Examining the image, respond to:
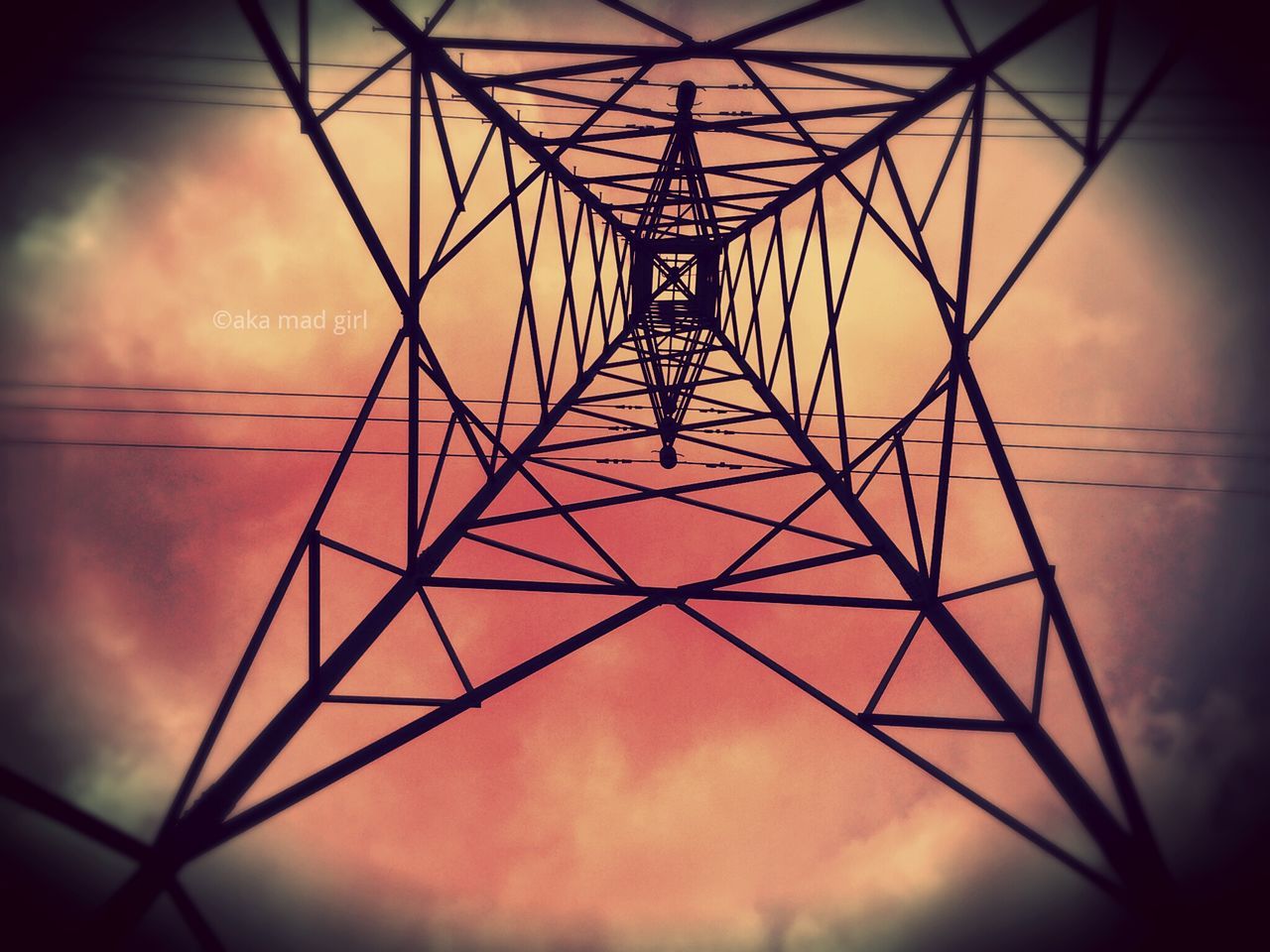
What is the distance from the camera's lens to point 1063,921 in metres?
8.53

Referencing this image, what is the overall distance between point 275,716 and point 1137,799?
659 centimetres

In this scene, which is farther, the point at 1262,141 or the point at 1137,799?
the point at 1262,141

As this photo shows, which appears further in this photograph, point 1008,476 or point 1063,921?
point 1063,921

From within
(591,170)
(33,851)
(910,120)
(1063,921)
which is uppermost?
(591,170)

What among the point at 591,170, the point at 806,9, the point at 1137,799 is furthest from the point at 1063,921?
the point at 591,170

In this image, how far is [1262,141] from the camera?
33.1 ft

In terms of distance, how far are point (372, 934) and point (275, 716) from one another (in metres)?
10.4

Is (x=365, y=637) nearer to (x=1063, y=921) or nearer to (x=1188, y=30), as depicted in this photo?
(x=1188, y=30)

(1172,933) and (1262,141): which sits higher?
(1262,141)

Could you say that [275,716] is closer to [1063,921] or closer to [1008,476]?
[1008,476]

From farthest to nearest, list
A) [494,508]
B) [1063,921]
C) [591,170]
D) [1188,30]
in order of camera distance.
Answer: [494,508] → [591,170] → [1063,921] → [1188,30]

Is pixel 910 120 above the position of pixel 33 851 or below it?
above

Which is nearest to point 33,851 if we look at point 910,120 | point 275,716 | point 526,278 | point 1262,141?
point 275,716

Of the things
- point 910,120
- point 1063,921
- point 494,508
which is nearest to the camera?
point 910,120
